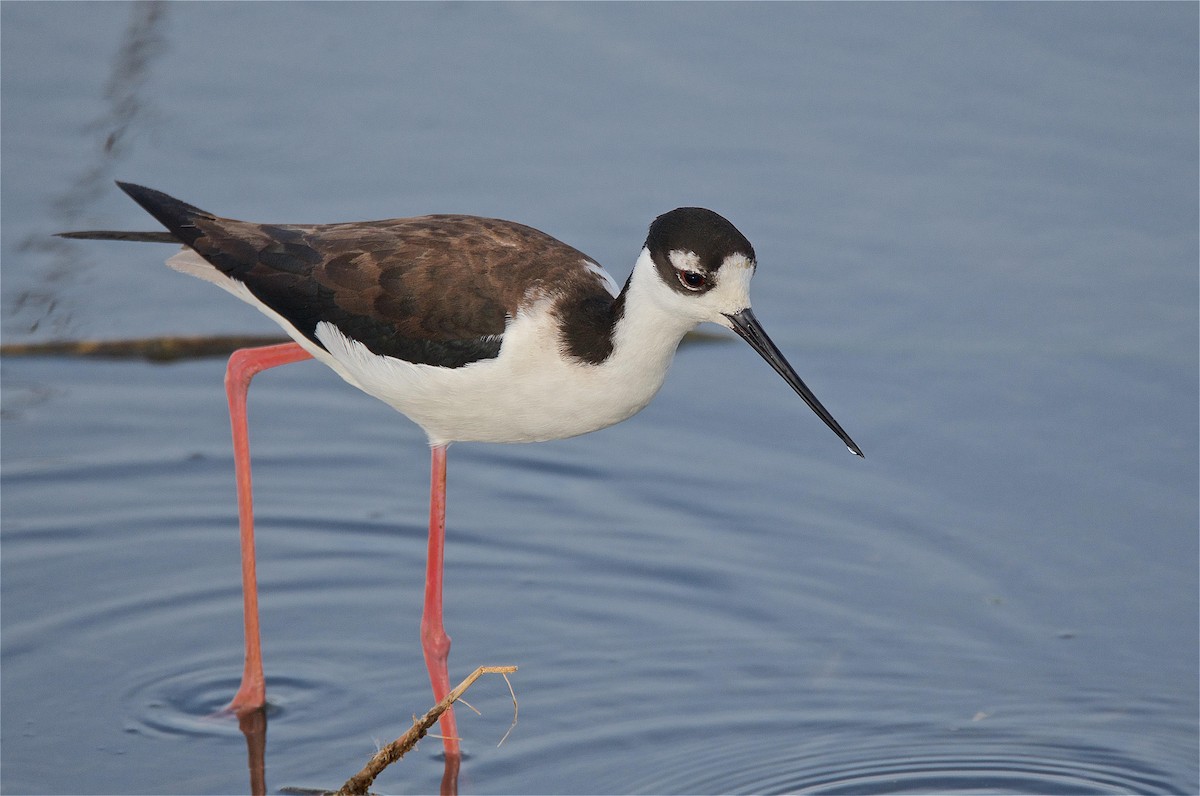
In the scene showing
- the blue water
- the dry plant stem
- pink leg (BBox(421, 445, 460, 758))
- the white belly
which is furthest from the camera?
pink leg (BBox(421, 445, 460, 758))

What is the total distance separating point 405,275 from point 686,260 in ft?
3.24

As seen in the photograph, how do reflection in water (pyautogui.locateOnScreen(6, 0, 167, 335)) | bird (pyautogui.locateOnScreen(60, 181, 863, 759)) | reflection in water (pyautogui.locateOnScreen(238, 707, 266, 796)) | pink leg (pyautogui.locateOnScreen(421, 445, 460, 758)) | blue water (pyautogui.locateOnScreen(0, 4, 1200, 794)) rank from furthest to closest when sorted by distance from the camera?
1. reflection in water (pyautogui.locateOnScreen(6, 0, 167, 335))
2. pink leg (pyautogui.locateOnScreen(421, 445, 460, 758))
3. blue water (pyautogui.locateOnScreen(0, 4, 1200, 794))
4. reflection in water (pyautogui.locateOnScreen(238, 707, 266, 796))
5. bird (pyautogui.locateOnScreen(60, 181, 863, 759))

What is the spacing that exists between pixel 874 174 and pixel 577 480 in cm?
272

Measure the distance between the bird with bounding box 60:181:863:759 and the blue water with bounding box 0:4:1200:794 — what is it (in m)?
0.55

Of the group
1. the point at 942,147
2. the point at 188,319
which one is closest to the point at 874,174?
the point at 942,147

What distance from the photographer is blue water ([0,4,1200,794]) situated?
6.09 m

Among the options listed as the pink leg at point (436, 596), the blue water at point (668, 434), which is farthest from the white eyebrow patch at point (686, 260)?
the blue water at point (668, 434)

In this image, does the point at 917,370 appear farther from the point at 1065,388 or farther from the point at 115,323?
the point at 115,323

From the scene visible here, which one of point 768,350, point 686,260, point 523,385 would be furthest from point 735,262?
point 523,385

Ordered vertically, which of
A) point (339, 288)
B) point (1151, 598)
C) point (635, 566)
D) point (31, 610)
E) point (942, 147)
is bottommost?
point (31, 610)

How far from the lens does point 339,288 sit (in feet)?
19.5

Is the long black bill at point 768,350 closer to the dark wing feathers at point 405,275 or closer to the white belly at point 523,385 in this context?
the white belly at point 523,385

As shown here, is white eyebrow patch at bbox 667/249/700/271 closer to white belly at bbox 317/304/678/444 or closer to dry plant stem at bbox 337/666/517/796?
white belly at bbox 317/304/678/444

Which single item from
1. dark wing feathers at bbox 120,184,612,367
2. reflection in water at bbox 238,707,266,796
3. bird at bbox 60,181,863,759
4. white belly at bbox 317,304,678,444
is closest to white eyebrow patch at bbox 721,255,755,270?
bird at bbox 60,181,863,759
